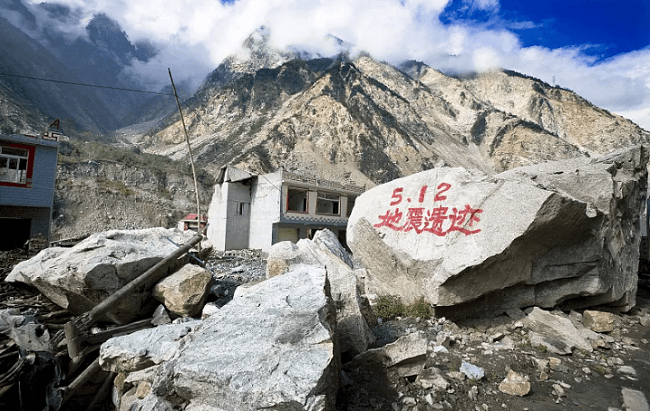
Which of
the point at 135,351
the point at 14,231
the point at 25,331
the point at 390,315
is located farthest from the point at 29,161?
the point at 390,315

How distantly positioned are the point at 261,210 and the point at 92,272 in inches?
696

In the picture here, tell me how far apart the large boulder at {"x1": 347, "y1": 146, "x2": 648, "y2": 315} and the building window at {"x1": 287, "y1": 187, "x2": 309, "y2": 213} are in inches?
687

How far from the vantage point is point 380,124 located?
5269 cm

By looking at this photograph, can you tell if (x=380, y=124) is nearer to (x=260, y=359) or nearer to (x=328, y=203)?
(x=328, y=203)

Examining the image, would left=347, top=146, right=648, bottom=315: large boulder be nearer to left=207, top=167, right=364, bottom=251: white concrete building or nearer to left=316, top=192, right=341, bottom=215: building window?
left=207, top=167, right=364, bottom=251: white concrete building

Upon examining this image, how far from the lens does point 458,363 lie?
4.40m

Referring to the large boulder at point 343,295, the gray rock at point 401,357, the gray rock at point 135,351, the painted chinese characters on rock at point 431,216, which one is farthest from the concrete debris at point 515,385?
the gray rock at point 135,351

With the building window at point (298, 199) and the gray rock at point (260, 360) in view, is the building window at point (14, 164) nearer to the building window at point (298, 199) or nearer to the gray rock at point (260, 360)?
the building window at point (298, 199)

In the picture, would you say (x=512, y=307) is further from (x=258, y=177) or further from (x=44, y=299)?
(x=258, y=177)

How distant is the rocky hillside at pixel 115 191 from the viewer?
1108 inches

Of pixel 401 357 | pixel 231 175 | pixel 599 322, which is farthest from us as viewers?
pixel 231 175

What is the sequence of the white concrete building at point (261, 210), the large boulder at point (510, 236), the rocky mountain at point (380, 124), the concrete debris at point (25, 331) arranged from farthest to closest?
1. the rocky mountain at point (380, 124)
2. the white concrete building at point (261, 210)
3. the large boulder at point (510, 236)
4. the concrete debris at point (25, 331)

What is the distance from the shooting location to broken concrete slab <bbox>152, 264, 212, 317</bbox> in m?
6.16

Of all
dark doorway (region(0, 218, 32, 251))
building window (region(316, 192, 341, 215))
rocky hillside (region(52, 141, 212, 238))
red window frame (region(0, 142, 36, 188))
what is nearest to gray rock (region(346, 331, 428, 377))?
red window frame (region(0, 142, 36, 188))
